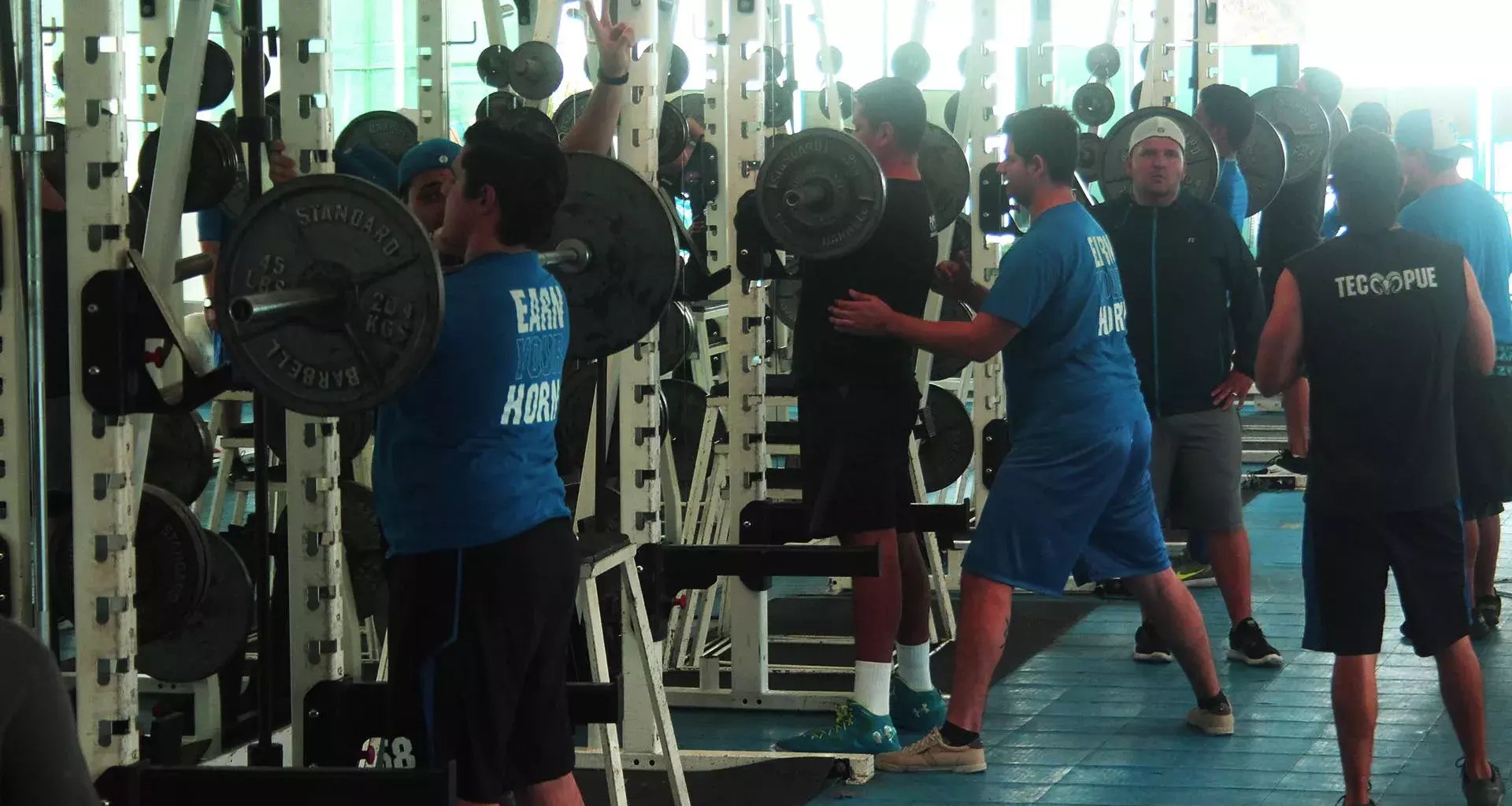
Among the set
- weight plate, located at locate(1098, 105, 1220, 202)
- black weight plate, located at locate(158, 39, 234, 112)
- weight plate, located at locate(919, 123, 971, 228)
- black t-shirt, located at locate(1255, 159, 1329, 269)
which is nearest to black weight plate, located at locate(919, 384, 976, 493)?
weight plate, located at locate(919, 123, 971, 228)

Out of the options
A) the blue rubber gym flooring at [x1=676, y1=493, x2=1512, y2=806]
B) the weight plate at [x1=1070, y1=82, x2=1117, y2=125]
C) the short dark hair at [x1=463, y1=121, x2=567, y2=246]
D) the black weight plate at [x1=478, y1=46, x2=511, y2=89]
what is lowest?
the blue rubber gym flooring at [x1=676, y1=493, x2=1512, y2=806]

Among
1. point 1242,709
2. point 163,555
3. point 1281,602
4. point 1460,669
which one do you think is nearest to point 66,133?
point 163,555

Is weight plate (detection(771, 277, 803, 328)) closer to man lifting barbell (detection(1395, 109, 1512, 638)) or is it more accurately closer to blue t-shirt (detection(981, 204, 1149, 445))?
man lifting barbell (detection(1395, 109, 1512, 638))

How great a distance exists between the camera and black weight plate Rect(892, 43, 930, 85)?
22.1ft

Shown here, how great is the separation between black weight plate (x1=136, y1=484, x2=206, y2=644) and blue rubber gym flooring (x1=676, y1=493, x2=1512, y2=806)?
1.42 metres

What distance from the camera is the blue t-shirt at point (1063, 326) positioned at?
3.81 meters

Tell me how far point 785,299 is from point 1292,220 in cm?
210

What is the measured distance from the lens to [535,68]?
5.38m

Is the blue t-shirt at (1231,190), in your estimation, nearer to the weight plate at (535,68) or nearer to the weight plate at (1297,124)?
the weight plate at (1297,124)

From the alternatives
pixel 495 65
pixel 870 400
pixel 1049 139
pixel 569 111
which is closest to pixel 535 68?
pixel 495 65

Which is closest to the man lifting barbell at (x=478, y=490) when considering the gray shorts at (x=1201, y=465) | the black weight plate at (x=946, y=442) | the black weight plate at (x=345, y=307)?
the black weight plate at (x=345, y=307)

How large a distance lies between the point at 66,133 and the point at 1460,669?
2759mm

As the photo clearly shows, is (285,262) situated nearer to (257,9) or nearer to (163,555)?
(257,9)

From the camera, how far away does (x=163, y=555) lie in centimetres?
347
